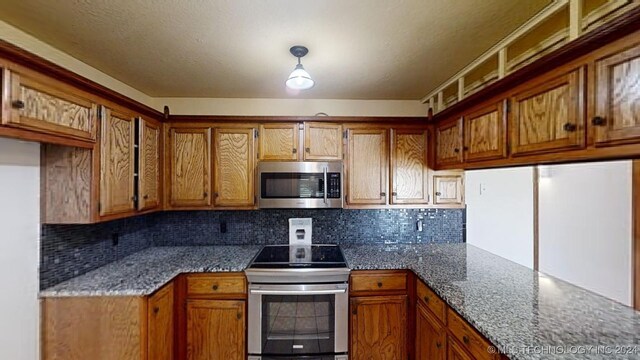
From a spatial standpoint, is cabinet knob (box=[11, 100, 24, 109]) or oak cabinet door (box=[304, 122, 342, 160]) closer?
cabinet knob (box=[11, 100, 24, 109])

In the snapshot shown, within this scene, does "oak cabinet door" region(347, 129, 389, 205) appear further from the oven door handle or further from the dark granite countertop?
the oven door handle

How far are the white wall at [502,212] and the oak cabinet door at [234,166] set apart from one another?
2.03 metres

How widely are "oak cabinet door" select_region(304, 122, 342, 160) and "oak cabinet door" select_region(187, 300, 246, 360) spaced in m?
1.36

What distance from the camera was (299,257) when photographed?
254 centimetres

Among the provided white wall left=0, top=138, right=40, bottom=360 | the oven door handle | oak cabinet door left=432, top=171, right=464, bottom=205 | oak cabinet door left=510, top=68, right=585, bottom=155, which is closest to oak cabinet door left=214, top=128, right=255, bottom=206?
the oven door handle

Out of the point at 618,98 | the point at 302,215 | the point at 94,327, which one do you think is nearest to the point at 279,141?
the point at 302,215

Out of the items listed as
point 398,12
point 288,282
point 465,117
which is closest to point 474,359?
point 288,282

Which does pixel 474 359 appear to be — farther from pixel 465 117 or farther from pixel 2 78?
pixel 2 78

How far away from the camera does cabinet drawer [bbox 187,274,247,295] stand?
2244 millimetres

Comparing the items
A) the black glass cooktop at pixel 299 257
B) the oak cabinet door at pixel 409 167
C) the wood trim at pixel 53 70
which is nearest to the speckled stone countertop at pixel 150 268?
the black glass cooktop at pixel 299 257

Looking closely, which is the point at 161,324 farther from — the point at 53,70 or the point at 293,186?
the point at 53,70

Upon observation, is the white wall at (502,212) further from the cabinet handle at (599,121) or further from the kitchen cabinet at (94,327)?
the kitchen cabinet at (94,327)

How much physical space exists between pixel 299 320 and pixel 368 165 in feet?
4.61

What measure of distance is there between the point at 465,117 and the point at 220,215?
7.52ft
